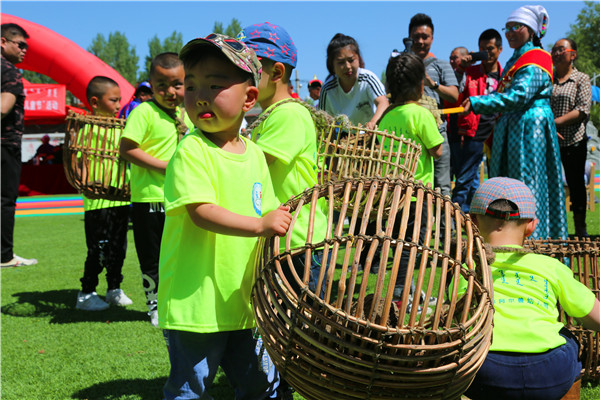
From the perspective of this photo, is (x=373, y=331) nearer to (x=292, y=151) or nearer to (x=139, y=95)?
(x=292, y=151)

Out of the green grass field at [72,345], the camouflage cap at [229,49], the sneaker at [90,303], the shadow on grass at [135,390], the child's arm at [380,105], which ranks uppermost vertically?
the child's arm at [380,105]

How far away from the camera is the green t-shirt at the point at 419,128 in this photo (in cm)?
397

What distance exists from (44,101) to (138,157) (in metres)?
15.7

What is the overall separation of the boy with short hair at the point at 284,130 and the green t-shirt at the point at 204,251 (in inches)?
16.7

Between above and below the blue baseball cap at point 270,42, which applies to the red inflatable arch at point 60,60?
above

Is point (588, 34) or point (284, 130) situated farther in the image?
point (588, 34)

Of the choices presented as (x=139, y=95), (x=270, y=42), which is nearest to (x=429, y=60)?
(x=139, y=95)

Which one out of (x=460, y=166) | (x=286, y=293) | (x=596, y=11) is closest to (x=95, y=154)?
(x=286, y=293)

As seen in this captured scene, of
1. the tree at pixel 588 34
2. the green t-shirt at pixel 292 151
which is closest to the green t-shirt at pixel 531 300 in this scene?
the green t-shirt at pixel 292 151

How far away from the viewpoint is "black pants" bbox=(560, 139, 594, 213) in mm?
6250

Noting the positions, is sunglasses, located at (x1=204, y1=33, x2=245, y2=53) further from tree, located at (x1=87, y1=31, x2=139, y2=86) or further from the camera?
tree, located at (x1=87, y1=31, x2=139, y2=86)

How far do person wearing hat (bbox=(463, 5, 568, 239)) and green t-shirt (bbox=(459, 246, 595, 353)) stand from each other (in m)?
1.87

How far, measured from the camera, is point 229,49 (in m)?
1.94

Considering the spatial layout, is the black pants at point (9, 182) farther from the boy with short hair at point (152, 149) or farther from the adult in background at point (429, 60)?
the adult in background at point (429, 60)
